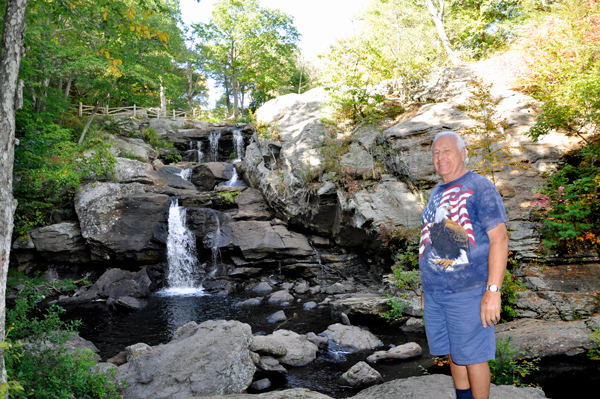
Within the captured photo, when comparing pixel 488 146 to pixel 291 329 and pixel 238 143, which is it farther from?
pixel 238 143

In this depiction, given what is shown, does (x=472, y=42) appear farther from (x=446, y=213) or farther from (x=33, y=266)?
(x=33, y=266)

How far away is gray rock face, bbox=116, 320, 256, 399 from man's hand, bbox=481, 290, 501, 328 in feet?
11.6

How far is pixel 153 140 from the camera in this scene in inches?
776

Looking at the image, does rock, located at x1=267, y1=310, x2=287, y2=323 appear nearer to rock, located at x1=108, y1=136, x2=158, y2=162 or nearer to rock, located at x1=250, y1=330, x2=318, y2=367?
rock, located at x1=250, y1=330, x2=318, y2=367

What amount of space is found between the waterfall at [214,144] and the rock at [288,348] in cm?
1554

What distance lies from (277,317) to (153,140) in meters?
15.4

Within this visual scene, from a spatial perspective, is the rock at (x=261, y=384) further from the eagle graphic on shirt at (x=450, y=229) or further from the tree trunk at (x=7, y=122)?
the eagle graphic on shirt at (x=450, y=229)

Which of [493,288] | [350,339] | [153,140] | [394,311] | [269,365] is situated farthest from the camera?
[153,140]

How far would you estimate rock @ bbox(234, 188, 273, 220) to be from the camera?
13086 mm

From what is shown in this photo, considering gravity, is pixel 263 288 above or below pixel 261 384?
below

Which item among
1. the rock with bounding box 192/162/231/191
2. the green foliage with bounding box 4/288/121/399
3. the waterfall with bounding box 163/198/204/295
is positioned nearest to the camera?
the green foliage with bounding box 4/288/121/399

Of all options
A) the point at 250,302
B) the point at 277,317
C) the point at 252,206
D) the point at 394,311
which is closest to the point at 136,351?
the point at 277,317

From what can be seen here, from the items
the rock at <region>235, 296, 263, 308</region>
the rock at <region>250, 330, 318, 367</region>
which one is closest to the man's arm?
the rock at <region>250, 330, 318, 367</region>

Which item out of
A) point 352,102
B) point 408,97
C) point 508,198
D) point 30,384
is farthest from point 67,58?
point 508,198
